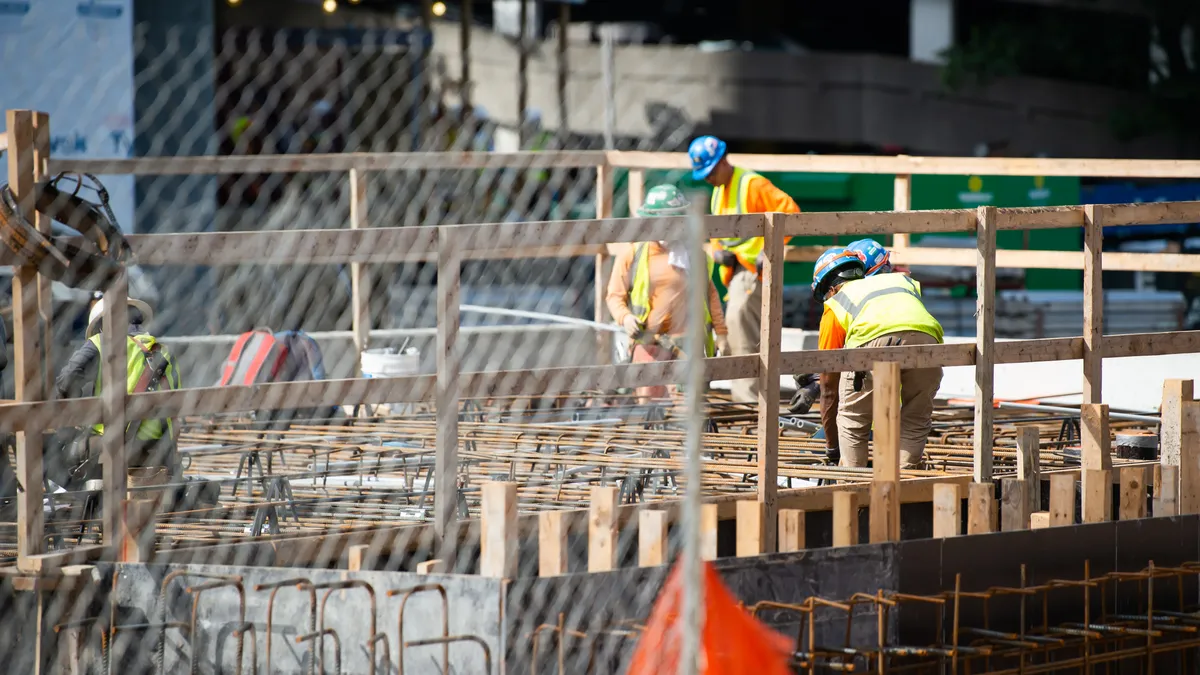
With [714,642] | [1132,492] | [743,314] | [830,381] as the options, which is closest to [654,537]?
[714,642]

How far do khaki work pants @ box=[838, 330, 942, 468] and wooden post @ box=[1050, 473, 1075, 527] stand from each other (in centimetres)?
112

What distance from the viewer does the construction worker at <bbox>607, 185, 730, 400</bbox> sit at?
9656 millimetres

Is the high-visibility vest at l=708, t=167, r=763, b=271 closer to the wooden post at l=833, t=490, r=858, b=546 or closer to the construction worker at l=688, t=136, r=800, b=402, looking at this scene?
the construction worker at l=688, t=136, r=800, b=402

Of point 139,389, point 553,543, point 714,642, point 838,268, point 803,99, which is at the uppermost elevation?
point 803,99

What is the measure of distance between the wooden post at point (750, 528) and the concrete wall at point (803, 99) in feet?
57.3

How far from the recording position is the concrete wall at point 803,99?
2348 centimetres

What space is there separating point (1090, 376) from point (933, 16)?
1883 cm

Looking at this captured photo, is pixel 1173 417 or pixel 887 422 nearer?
pixel 887 422

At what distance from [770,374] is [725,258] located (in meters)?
5.03

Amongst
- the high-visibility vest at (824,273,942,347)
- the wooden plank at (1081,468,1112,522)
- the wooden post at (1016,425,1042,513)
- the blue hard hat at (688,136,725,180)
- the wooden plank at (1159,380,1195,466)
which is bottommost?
the wooden plank at (1081,468,1112,522)

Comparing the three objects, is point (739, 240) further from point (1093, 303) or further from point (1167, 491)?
point (1167, 491)

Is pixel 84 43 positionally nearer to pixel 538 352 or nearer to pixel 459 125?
pixel 538 352

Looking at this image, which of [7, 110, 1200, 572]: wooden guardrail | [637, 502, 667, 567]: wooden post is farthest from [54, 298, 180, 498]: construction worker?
[637, 502, 667, 567]: wooden post

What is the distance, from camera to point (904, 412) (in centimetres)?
765
